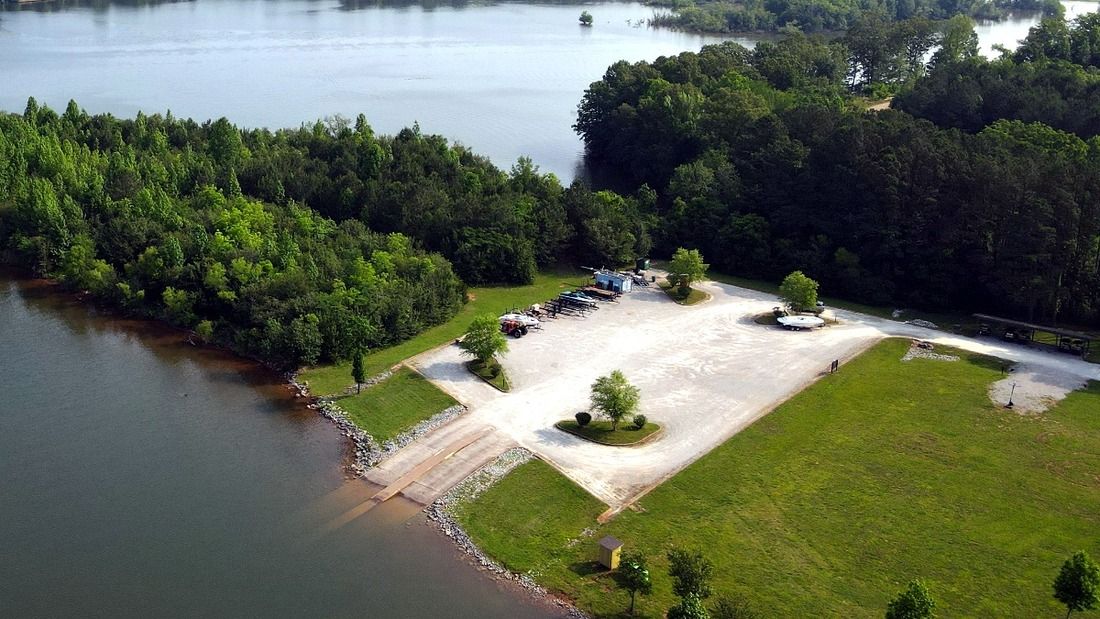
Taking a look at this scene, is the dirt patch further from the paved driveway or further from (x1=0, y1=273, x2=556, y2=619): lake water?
(x1=0, y1=273, x2=556, y2=619): lake water

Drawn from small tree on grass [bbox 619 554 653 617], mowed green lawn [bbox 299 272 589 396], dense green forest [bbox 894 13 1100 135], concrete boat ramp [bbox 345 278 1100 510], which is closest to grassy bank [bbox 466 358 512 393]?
concrete boat ramp [bbox 345 278 1100 510]

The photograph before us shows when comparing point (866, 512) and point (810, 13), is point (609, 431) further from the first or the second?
point (810, 13)

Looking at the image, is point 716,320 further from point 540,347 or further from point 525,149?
point 525,149

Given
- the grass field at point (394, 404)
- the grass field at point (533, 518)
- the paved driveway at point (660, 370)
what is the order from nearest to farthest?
the grass field at point (533, 518) < the paved driveway at point (660, 370) < the grass field at point (394, 404)

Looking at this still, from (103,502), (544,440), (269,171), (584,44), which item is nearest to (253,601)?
(103,502)

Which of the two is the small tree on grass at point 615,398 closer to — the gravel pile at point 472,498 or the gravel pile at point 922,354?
the gravel pile at point 472,498

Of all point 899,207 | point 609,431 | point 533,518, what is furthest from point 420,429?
point 899,207

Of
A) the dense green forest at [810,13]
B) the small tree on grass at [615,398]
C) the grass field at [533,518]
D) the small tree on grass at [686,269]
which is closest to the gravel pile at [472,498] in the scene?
the grass field at [533,518]
